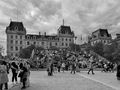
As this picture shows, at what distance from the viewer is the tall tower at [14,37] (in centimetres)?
8431

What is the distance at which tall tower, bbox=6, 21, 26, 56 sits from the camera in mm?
84312

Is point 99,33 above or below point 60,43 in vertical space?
above

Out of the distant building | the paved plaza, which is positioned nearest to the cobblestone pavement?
the paved plaza

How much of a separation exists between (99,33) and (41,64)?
76114mm

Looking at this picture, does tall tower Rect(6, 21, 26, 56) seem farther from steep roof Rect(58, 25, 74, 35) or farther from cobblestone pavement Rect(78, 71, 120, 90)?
cobblestone pavement Rect(78, 71, 120, 90)

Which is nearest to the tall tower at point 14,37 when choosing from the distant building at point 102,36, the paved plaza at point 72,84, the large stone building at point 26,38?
the large stone building at point 26,38

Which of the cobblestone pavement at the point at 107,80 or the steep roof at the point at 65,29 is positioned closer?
the cobblestone pavement at the point at 107,80

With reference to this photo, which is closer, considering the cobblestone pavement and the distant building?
the cobblestone pavement

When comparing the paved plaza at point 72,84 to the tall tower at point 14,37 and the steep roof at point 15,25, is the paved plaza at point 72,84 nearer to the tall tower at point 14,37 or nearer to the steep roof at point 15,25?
the tall tower at point 14,37

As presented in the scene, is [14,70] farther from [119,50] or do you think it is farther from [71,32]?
[71,32]

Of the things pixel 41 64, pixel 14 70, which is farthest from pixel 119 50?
pixel 14 70

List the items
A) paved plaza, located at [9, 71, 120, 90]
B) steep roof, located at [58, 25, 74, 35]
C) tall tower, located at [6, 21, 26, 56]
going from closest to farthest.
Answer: paved plaza, located at [9, 71, 120, 90]
tall tower, located at [6, 21, 26, 56]
steep roof, located at [58, 25, 74, 35]

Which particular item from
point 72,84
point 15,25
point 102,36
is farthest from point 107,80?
point 102,36

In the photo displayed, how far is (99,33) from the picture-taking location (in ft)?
314
